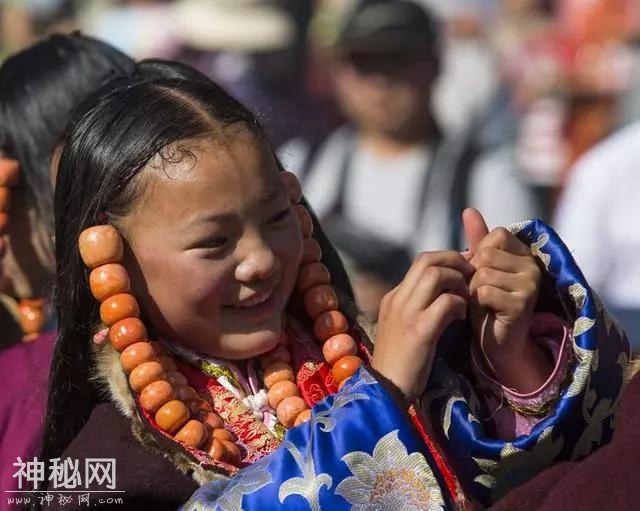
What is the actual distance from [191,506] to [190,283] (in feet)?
0.96

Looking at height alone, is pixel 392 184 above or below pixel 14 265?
below

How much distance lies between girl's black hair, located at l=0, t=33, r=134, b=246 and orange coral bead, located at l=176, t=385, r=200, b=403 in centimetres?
71

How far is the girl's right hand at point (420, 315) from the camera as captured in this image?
5.37 ft

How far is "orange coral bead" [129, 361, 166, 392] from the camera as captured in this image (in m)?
1.76

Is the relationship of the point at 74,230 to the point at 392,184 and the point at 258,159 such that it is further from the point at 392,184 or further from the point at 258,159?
the point at 392,184

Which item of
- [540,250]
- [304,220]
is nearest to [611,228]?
[304,220]

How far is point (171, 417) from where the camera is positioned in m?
1.75

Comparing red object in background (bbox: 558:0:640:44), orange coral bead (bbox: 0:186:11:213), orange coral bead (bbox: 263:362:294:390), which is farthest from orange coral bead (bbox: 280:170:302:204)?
red object in background (bbox: 558:0:640:44)

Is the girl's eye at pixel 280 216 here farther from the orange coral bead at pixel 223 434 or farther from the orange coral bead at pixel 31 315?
the orange coral bead at pixel 31 315

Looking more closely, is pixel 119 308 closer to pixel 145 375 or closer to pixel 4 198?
pixel 145 375

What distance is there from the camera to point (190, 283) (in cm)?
174

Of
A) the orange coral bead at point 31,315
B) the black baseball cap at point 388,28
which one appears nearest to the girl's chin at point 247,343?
the orange coral bead at point 31,315

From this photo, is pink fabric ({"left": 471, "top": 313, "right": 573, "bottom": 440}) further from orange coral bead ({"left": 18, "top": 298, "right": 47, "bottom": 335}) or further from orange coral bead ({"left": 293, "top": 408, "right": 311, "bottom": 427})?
orange coral bead ({"left": 18, "top": 298, "right": 47, "bottom": 335})

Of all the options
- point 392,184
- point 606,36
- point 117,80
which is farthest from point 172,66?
point 606,36
